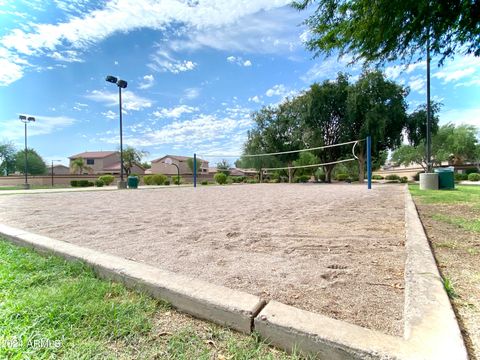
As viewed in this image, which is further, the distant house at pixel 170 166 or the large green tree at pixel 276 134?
the distant house at pixel 170 166

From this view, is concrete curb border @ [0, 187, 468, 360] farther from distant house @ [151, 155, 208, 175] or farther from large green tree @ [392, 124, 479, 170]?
distant house @ [151, 155, 208, 175]

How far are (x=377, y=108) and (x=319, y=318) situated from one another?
19967mm

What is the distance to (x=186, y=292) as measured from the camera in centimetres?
143

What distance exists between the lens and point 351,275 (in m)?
1.73

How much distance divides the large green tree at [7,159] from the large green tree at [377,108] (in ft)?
168

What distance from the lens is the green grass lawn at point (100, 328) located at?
1.10 meters

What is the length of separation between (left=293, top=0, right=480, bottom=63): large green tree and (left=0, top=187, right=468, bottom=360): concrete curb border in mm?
3284

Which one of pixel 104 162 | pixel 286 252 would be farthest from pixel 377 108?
pixel 104 162

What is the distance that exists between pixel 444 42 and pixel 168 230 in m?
5.11

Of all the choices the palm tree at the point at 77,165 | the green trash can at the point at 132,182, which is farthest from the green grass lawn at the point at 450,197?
the palm tree at the point at 77,165

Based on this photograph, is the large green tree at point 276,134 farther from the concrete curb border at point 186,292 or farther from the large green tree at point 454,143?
the concrete curb border at point 186,292

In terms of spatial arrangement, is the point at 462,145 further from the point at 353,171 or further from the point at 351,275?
the point at 351,275

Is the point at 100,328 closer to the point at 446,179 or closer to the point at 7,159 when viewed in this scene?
the point at 446,179

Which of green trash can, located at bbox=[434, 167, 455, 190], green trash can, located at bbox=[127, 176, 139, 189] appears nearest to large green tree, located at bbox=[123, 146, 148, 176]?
green trash can, located at bbox=[127, 176, 139, 189]
